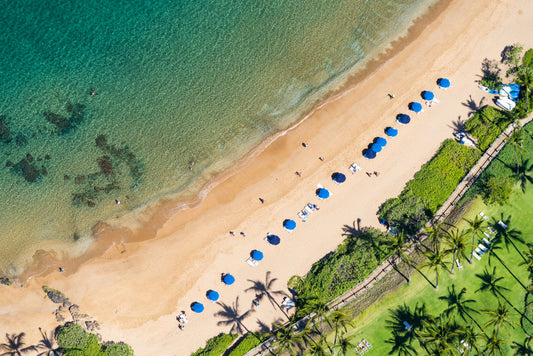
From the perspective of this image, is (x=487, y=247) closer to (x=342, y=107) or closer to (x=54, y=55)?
(x=342, y=107)

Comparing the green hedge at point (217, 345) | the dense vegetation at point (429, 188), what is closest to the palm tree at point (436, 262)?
the dense vegetation at point (429, 188)

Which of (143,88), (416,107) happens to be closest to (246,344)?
(143,88)

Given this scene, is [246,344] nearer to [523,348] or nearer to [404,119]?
[523,348]

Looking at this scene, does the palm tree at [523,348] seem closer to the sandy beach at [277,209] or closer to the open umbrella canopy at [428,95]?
the sandy beach at [277,209]

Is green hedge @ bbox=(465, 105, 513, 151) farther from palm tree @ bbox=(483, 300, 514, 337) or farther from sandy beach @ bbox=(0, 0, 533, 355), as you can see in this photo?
palm tree @ bbox=(483, 300, 514, 337)

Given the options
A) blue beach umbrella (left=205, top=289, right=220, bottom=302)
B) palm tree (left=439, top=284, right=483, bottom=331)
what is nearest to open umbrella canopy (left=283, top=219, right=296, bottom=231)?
blue beach umbrella (left=205, top=289, right=220, bottom=302)

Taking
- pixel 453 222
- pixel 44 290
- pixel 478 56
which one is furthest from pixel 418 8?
pixel 44 290

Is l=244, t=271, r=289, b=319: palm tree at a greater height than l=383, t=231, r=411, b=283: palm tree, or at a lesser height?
greater
